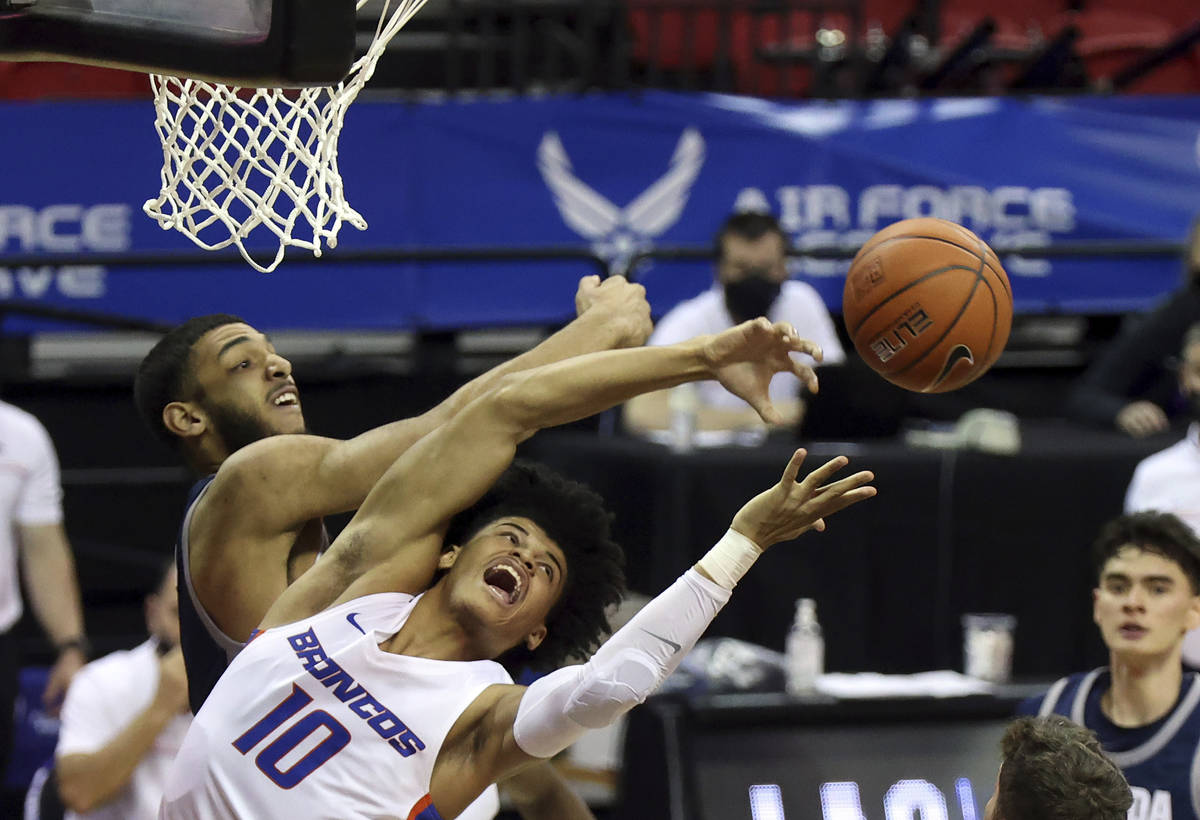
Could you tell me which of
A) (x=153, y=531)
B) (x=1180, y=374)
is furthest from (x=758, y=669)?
(x=153, y=531)

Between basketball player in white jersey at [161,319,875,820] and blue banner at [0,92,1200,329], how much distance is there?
3.83 metres

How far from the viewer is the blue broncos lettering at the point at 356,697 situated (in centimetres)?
346

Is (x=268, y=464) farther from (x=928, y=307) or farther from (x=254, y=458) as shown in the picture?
(x=928, y=307)

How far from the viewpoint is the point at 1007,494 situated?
21.8 feet

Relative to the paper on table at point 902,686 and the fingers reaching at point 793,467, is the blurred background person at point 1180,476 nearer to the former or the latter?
the paper on table at point 902,686

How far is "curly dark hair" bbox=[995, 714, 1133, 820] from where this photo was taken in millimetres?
3305

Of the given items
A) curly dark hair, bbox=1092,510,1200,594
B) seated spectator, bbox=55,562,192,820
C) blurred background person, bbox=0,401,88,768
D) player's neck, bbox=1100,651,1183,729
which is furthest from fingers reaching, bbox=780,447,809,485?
blurred background person, bbox=0,401,88,768

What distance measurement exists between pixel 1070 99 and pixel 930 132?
0.67 m

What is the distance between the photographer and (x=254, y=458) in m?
3.83

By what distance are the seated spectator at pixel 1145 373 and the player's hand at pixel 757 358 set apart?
145 inches

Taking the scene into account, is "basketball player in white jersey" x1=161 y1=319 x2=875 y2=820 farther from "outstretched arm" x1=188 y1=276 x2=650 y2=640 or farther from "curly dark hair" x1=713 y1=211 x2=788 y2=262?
"curly dark hair" x1=713 y1=211 x2=788 y2=262

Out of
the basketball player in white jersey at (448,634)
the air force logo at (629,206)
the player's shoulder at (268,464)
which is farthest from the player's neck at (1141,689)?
the air force logo at (629,206)

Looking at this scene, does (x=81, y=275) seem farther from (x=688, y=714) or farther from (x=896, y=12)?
(x=896, y=12)

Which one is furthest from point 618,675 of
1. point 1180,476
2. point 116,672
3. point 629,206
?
point 629,206
